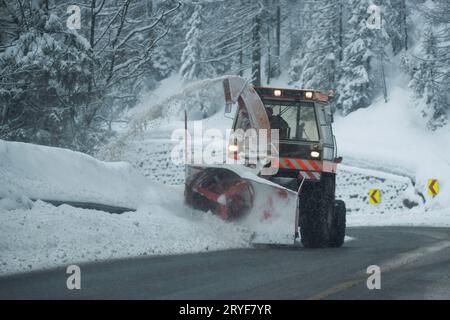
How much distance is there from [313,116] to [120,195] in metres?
3.71

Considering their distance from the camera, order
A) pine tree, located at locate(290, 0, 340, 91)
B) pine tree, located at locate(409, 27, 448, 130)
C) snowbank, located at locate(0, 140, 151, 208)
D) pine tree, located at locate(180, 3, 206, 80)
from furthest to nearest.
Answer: pine tree, located at locate(180, 3, 206, 80) < pine tree, located at locate(290, 0, 340, 91) < pine tree, located at locate(409, 27, 448, 130) < snowbank, located at locate(0, 140, 151, 208)

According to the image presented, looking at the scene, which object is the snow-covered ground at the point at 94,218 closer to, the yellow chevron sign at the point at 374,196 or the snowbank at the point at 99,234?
the snowbank at the point at 99,234

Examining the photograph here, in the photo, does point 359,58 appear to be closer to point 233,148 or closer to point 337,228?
point 337,228

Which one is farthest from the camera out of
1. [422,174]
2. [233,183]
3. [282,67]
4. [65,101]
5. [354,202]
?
[282,67]

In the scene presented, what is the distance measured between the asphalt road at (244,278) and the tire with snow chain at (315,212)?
5.39 feet

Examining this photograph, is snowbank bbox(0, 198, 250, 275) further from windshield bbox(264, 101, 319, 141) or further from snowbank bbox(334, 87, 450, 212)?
snowbank bbox(334, 87, 450, 212)

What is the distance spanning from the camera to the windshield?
509 inches

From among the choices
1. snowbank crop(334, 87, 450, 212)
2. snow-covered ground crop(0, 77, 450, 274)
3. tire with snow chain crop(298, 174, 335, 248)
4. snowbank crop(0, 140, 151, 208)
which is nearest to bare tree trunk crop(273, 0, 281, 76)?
snowbank crop(334, 87, 450, 212)

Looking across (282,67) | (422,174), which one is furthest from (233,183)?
(282,67)

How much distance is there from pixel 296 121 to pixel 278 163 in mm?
942

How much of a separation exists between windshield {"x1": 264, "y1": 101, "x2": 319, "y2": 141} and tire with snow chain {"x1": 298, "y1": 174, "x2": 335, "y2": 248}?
2.76 ft

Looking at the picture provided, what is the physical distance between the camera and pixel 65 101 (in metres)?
20.3
